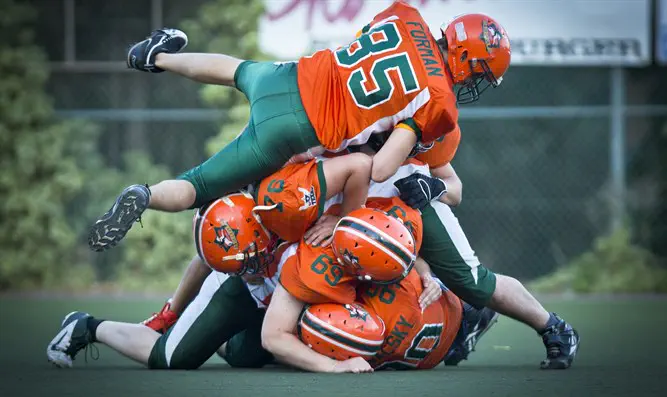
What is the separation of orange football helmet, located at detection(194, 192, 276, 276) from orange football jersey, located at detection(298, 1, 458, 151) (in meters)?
0.49

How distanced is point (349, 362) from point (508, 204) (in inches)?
222

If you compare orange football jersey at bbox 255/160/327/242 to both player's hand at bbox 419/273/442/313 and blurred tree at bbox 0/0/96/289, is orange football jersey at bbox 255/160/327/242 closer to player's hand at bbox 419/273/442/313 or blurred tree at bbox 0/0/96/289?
player's hand at bbox 419/273/442/313

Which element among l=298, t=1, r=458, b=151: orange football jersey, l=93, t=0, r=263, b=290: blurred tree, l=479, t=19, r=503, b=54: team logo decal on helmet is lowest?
l=93, t=0, r=263, b=290: blurred tree

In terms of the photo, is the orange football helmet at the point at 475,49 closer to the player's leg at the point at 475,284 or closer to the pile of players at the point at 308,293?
the pile of players at the point at 308,293

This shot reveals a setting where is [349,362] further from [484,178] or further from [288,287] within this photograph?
[484,178]

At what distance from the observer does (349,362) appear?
4.44 metres

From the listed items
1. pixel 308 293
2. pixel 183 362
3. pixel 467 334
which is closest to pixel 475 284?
pixel 467 334

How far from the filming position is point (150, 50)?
5074 millimetres

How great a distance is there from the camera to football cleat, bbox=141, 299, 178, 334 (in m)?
5.13

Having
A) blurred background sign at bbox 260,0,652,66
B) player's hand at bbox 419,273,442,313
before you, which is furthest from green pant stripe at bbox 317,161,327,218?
blurred background sign at bbox 260,0,652,66

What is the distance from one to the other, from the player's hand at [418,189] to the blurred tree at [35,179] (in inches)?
216

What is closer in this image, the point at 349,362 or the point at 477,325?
the point at 349,362

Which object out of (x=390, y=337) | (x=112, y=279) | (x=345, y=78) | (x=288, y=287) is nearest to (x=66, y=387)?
(x=288, y=287)

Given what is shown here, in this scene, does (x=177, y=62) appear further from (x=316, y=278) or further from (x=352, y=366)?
(x=352, y=366)
